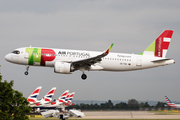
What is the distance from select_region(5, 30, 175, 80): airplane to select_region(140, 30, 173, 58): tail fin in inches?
45.3

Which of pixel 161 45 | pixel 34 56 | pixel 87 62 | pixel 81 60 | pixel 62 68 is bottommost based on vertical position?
pixel 62 68

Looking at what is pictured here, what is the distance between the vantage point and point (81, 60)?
144 feet

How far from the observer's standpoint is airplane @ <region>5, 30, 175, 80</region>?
44.3 m

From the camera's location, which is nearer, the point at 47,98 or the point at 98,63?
the point at 98,63

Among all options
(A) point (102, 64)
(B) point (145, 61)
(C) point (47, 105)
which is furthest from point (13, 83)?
(C) point (47, 105)

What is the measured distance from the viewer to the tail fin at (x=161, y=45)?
51.4 metres

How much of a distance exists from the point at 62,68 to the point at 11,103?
14.3 meters

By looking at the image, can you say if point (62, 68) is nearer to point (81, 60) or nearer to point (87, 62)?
point (81, 60)

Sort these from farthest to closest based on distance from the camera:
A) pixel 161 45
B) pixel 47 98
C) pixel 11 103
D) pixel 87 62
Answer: pixel 47 98 → pixel 161 45 → pixel 87 62 → pixel 11 103

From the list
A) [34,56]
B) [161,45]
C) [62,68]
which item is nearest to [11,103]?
[62,68]

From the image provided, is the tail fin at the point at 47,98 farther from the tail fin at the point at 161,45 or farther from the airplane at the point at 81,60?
the tail fin at the point at 161,45

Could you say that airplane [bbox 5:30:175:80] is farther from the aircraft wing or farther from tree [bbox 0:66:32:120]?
tree [bbox 0:66:32:120]

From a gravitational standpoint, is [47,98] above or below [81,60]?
below

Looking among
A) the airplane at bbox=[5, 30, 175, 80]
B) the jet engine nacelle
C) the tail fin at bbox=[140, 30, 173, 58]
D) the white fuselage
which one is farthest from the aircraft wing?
the tail fin at bbox=[140, 30, 173, 58]
